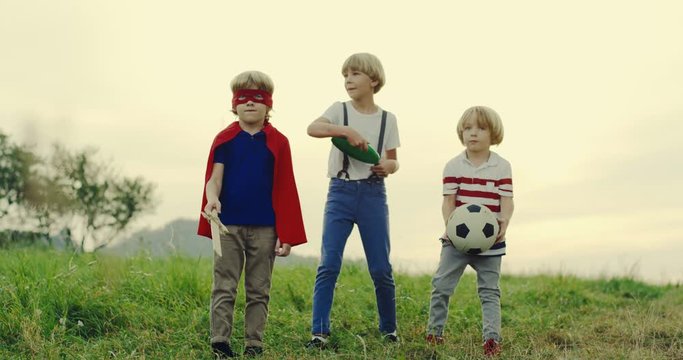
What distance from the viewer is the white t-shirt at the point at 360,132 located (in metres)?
6.52

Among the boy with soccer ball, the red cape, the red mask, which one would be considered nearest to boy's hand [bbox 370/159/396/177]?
the boy with soccer ball

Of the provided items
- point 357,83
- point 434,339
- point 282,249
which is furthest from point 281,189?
point 434,339

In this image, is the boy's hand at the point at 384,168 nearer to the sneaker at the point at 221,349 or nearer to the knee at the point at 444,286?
the knee at the point at 444,286

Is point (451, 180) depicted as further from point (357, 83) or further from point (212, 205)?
point (212, 205)

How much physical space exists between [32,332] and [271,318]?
2.16 metres

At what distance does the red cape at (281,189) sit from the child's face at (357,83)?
2.30ft

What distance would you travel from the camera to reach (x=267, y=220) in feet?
20.0

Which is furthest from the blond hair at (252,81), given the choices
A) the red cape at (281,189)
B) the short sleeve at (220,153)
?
the short sleeve at (220,153)

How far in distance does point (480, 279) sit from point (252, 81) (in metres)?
2.36

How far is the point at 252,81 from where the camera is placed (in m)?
6.09

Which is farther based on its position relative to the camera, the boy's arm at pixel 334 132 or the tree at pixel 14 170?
the tree at pixel 14 170

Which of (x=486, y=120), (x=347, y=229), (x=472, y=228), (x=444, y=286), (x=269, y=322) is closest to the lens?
(x=472, y=228)

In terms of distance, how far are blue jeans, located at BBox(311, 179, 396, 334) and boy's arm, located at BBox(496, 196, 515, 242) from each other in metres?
0.92

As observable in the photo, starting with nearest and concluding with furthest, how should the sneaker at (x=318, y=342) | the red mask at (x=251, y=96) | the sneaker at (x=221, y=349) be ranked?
the red mask at (x=251, y=96) → the sneaker at (x=221, y=349) → the sneaker at (x=318, y=342)
